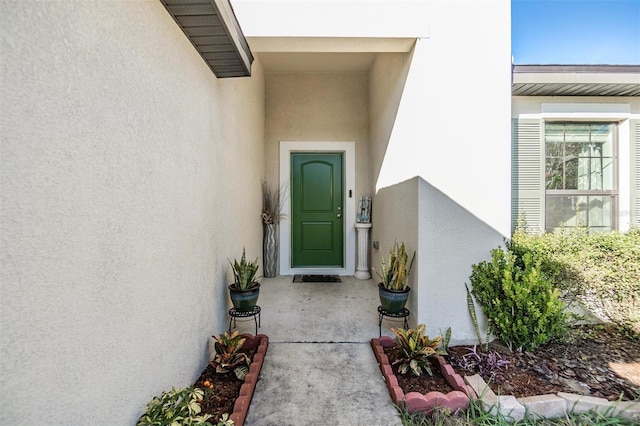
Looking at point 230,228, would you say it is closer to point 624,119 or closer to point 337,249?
point 337,249

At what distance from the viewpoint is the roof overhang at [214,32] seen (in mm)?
1696

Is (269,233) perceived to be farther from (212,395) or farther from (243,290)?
(212,395)

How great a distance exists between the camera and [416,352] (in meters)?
2.21

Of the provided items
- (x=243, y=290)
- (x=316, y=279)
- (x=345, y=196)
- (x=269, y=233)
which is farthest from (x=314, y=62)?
(x=243, y=290)

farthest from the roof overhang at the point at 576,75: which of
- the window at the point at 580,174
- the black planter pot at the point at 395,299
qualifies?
the black planter pot at the point at 395,299

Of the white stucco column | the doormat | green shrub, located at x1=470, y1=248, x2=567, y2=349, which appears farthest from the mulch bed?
the white stucco column

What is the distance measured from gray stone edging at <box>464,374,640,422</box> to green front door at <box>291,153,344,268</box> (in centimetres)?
355

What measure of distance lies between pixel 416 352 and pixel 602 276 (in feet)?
6.39

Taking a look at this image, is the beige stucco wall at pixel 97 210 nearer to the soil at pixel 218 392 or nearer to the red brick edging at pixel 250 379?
the soil at pixel 218 392

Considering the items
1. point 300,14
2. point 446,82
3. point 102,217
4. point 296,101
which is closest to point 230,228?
point 102,217

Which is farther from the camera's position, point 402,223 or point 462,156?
point 402,223

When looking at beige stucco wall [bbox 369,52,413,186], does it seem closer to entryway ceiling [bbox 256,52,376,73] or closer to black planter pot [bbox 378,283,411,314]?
entryway ceiling [bbox 256,52,376,73]

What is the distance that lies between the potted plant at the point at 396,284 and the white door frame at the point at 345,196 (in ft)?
7.58

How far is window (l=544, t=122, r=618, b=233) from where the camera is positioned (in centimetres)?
427
